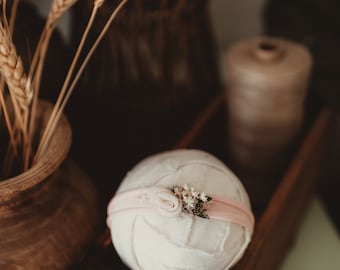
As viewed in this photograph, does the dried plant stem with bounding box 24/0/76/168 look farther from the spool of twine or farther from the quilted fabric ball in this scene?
the spool of twine

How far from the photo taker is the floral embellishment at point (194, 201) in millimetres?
476

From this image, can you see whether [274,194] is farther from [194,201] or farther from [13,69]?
[13,69]

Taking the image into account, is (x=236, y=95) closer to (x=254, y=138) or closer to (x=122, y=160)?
(x=254, y=138)

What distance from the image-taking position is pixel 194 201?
1.56 ft

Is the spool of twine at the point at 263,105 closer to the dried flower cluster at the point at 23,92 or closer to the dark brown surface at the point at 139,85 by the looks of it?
the dark brown surface at the point at 139,85

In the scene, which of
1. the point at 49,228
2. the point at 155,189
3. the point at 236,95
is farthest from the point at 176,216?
the point at 236,95

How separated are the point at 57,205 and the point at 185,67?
13.2 inches

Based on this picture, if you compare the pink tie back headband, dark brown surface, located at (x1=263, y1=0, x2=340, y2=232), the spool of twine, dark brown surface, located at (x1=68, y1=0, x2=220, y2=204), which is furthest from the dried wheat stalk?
dark brown surface, located at (x1=263, y1=0, x2=340, y2=232)

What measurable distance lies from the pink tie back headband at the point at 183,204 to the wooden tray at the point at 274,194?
3.0 inches

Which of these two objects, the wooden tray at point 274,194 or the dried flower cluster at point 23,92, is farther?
the wooden tray at point 274,194

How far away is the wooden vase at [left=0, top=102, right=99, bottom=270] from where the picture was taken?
496 mm

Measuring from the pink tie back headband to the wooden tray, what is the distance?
77mm

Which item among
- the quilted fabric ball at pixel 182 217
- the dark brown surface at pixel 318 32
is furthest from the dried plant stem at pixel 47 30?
the dark brown surface at pixel 318 32

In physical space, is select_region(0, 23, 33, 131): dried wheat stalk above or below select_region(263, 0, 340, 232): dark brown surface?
above
